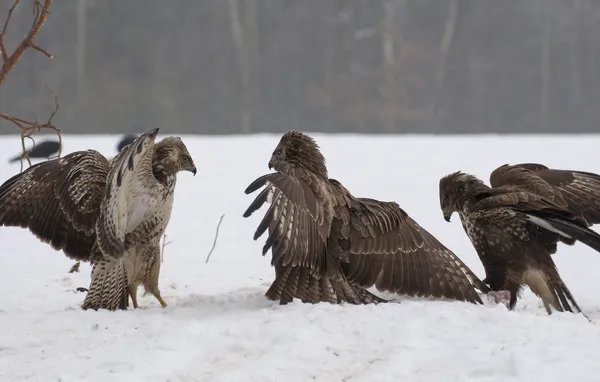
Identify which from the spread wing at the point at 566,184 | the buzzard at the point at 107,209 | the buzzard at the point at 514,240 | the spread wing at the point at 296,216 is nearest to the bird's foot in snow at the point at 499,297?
the buzzard at the point at 514,240

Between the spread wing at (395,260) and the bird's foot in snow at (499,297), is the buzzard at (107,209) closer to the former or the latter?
the spread wing at (395,260)

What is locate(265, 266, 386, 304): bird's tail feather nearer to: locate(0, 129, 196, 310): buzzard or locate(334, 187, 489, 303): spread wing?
locate(334, 187, 489, 303): spread wing

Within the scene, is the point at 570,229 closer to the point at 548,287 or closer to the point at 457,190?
the point at 548,287

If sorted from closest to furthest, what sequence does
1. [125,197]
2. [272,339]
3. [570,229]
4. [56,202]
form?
1. [272,339]
2. [125,197]
3. [570,229]
4. [56,202]

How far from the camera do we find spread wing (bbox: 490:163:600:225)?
6004mm

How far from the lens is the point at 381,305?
4621mm

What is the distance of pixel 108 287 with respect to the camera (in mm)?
5172

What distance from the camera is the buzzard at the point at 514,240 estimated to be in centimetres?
544

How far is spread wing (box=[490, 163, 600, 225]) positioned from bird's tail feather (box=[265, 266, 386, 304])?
1660mm

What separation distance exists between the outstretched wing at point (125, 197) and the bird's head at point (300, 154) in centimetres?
82
